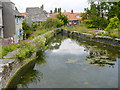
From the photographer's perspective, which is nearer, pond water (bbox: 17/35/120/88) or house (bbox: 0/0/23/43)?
pond water (bbox: 17/35/120/88)

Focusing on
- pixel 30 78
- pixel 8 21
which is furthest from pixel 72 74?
pixel 8 21

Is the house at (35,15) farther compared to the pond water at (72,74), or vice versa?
the house at (35,15)

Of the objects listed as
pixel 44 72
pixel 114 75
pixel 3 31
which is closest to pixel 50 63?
pixel 44 72

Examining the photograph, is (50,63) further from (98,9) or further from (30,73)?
(98,9)

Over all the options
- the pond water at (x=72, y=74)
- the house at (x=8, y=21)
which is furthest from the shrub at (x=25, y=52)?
the house at (x=8, y=21)

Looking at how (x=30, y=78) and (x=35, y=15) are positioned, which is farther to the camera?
(x=35, y=15)

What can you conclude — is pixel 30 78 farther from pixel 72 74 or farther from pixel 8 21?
pixel 8 21

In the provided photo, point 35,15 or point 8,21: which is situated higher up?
point 35,15

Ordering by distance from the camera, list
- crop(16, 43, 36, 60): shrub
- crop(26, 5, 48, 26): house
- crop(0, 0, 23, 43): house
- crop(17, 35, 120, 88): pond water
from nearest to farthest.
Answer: crop(17, 35, 120, 88): pond water
crop(16, 43, 36, 60): shrub
crop(0, 0, 23, 43): house
crop(26, 5, 48, 26): house

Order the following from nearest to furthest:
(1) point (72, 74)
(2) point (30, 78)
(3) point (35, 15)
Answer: (2) point (30, 78) → (1) point (72, 74) → (3) point (35, 15)

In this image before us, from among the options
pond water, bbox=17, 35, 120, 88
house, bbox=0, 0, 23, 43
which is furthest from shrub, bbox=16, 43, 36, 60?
house, bbox=0, 0, 23, 43

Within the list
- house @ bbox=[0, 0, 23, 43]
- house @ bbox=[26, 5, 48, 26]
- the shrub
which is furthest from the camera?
house @ bbox=[26, 5, 48, 26]

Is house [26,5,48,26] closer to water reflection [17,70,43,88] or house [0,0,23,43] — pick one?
house [0,0,23,43]

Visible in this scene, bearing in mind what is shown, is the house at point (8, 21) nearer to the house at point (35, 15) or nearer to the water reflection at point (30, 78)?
the water reflection at point (30, 78)
